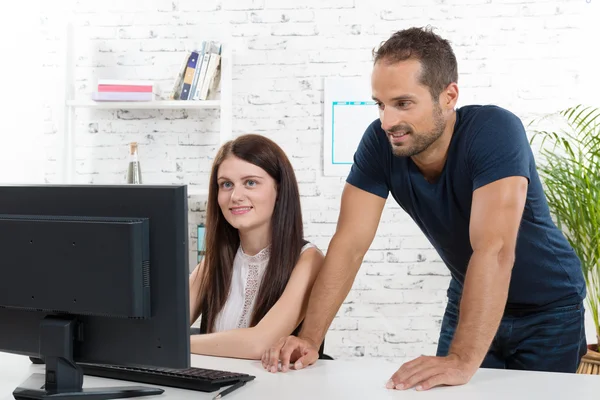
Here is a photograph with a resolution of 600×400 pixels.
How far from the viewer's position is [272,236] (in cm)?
227

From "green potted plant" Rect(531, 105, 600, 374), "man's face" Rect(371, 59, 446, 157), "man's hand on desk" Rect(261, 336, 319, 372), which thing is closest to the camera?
"man's hand on desk" Rect(261, 336, 319, 372)

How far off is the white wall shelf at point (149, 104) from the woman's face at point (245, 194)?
5.00ft

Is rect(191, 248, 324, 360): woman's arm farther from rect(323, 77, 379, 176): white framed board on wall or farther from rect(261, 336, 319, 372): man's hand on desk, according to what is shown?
rect(323, 77, 379, 176): white framed board on wall

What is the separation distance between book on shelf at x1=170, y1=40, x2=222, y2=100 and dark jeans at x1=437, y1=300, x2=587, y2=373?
2255mm

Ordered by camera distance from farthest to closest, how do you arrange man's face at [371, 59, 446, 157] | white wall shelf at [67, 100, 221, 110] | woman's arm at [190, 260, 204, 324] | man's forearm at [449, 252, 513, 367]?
white wall shelf at [67, 100, 221, 110] < woman's arm at [190, 260, 204, 324] < man's face at [371, 59, 446, 157] < man's forearm at [449, 252, 513, 367]

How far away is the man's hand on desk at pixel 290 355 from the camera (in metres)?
1.71

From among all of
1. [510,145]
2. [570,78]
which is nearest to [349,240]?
[510,145]

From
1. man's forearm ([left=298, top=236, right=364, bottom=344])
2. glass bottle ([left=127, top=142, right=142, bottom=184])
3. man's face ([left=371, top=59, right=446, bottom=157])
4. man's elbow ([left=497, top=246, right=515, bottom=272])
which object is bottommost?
man's forearm ([left=298, top=236, right=364, bottom=344])

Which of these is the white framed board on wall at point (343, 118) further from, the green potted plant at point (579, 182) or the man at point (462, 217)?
the man at point (462, 217)

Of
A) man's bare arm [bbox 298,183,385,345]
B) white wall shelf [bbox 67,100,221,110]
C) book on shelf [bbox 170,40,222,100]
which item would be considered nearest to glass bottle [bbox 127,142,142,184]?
white wall shelf [bbox 67,100,221,110]

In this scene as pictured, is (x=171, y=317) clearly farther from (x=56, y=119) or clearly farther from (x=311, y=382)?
(x=56, y=119)

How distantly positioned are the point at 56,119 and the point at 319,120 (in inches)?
60.8

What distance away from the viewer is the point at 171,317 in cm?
134

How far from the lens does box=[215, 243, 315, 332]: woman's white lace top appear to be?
7.39 ft
